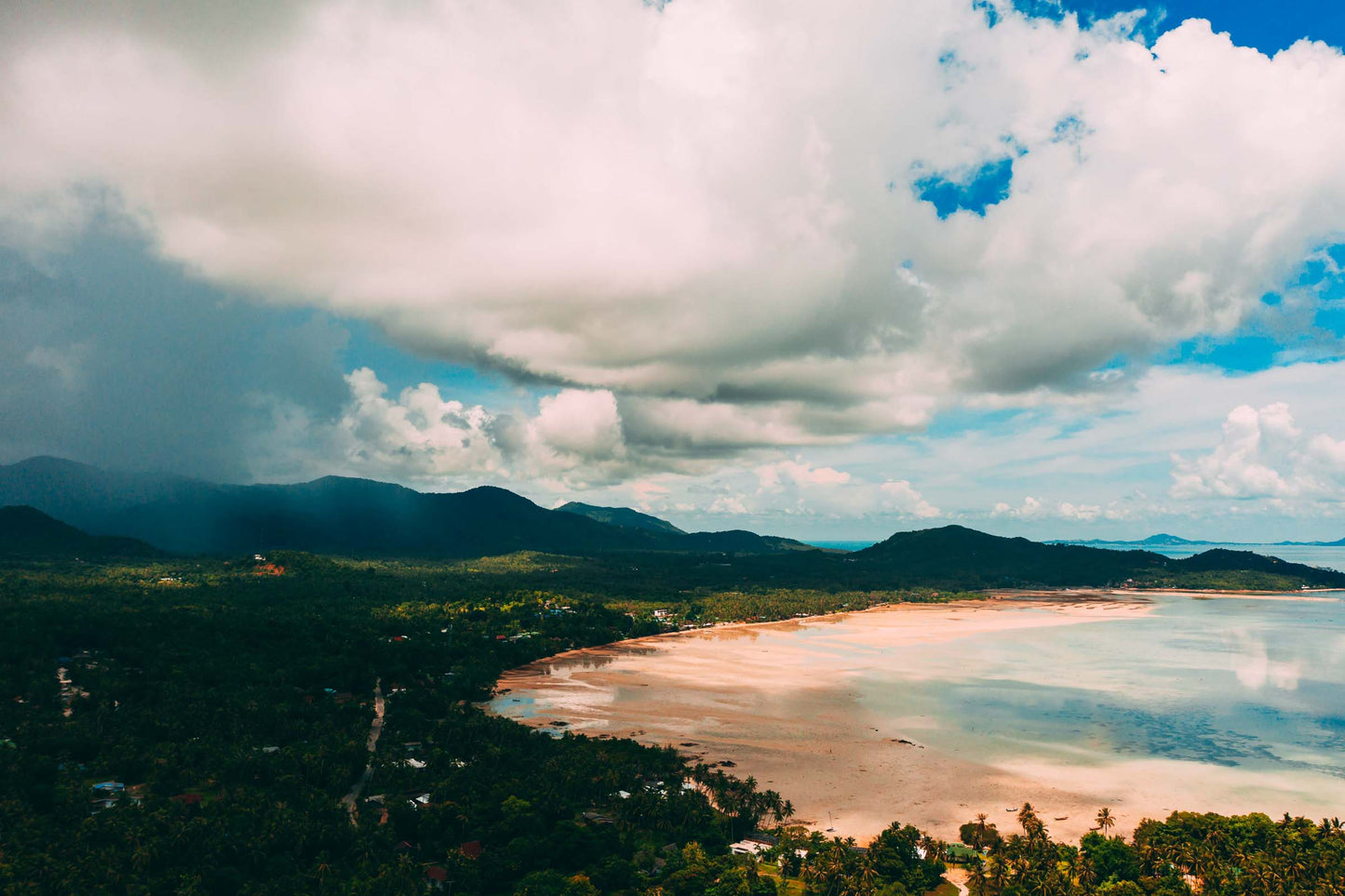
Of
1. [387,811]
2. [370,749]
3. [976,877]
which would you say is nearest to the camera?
[976,877]

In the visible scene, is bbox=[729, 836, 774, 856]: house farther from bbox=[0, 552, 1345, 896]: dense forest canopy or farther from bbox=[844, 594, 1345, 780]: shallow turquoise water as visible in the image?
bbox=[844, 594, 1345, 780]: shallow turquoise water

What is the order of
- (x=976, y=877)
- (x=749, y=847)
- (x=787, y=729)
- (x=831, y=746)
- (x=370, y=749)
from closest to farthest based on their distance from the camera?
1. (x=976, y=877)
2. (x=749, y=847)
3. (x=370, y=749)
4. (x=831, y=746)
5. (x=787, y=729)

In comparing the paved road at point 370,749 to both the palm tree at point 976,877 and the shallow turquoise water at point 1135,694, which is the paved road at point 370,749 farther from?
the shallow turquoise water at point 1135,694

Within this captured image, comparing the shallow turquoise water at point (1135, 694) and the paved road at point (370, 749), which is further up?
the shallow turquoise water at point (1135, 694)

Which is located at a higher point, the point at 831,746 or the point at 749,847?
the point at 749,847

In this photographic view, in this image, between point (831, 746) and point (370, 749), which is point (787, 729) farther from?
point (370, 749)

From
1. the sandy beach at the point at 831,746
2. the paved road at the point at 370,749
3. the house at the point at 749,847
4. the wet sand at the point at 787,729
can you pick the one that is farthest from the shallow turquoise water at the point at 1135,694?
the paved road at the point at 370,749

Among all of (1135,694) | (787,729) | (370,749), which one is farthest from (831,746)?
(1135,694)

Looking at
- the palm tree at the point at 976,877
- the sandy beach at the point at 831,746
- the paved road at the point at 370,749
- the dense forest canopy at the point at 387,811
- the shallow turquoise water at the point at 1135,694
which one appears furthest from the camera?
the shallow turquoise water at the point at 1135,694

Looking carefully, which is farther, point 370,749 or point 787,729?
point 787,729
